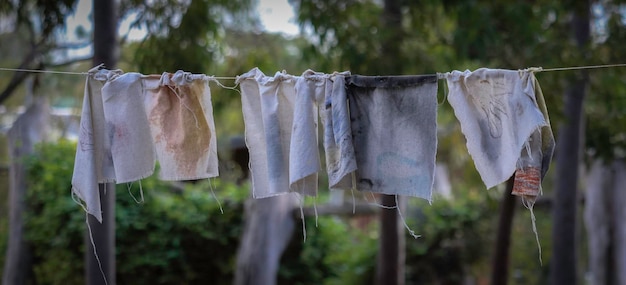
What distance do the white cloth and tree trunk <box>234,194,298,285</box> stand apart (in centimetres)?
525

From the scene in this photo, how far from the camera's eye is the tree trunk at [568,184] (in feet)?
27.6

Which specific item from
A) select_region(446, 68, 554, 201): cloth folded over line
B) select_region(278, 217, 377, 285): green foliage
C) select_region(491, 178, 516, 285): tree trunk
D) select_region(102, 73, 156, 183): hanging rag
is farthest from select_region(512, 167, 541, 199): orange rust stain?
select_region(278, 217, 377, 285): green foliage

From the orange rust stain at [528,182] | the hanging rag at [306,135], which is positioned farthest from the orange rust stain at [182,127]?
the orange rust stain at [528,182]

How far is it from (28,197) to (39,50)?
73.0 inches

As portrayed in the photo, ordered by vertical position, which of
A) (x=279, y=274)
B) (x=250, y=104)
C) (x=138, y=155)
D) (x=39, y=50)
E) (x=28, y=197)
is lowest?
(x=279, y=274)

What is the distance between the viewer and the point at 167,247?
9.61m

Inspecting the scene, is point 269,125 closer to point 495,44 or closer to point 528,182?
point 528,182

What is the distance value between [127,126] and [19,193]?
5396 mm

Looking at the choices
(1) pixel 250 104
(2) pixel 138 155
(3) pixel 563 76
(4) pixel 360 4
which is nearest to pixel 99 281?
(2) pixel 138 155

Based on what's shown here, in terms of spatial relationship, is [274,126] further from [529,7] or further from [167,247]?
[167,247]

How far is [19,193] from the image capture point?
9406 mm

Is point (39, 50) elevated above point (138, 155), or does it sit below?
above

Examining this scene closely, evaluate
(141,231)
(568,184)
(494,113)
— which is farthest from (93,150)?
(568,184)

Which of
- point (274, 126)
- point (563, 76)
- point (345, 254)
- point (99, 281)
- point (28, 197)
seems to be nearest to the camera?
point (274, 126)
